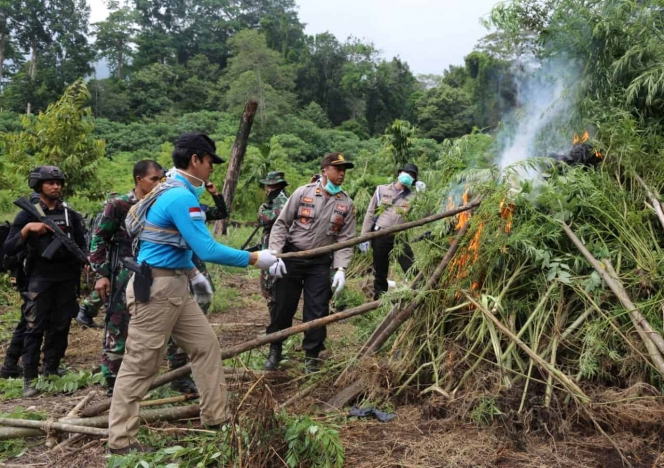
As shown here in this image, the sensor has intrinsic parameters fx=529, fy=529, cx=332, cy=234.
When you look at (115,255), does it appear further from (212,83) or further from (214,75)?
(214,75)

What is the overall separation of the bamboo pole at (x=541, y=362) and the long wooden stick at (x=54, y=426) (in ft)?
8.64

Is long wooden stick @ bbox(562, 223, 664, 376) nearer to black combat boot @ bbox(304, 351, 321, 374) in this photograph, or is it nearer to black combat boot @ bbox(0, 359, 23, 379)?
black combat boot @ bbox(304, 351, 321, 374)

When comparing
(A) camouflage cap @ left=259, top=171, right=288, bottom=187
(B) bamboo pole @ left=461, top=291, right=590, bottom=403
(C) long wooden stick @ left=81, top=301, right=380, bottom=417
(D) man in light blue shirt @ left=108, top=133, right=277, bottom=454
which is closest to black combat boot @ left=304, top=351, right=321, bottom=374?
(C) long wooden stick @ left=81, top=301, right=380, bottom=417

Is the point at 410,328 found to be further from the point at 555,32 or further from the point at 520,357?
the point at 555,32

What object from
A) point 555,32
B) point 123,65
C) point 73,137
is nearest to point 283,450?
point 555,32

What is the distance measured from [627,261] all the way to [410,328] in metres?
1.68

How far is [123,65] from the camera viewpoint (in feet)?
174

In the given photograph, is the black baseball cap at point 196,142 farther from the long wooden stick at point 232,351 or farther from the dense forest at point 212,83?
the dense forest at point 212,83

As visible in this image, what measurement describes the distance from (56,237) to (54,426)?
6.49 feet

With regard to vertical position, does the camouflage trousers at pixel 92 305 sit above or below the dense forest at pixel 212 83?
below

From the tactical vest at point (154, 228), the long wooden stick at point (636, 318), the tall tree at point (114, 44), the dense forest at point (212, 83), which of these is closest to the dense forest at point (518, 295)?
the long wooden stick at point (636, 318)

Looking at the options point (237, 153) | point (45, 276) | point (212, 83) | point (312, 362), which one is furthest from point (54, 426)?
point (212, 83)

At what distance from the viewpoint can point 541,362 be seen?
340 cm

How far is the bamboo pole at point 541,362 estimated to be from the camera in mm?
3289
